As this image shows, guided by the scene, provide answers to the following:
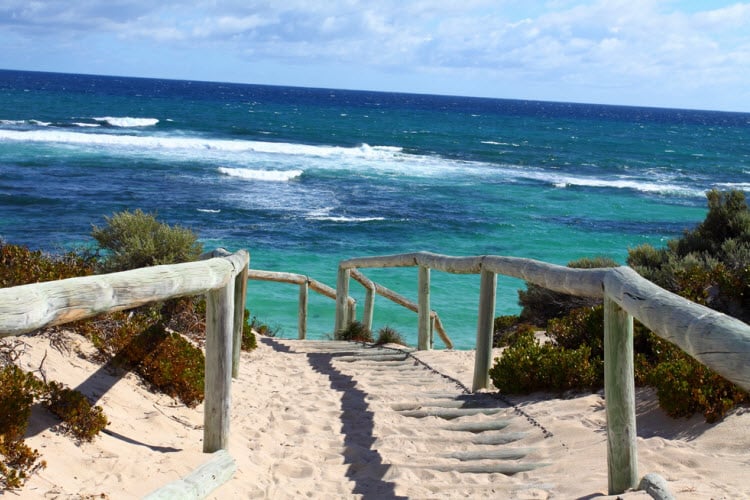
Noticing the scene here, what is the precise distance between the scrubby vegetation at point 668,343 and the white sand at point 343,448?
0.17 m

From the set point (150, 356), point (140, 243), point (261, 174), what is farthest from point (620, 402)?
point (261, 174)

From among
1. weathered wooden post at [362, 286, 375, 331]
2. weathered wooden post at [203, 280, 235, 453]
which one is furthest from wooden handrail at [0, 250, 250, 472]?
weathered wooden post at [362, 286, 375, 331]

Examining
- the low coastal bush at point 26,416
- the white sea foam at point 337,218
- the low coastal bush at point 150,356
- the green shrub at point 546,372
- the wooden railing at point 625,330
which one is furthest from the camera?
the white sea foam at point 337,218

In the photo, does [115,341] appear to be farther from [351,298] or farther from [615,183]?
[615,183]

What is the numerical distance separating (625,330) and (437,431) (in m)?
1.86

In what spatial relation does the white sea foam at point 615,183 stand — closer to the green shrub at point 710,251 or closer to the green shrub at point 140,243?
the green shrub at point 710,251

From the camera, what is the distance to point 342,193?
31.6 meters

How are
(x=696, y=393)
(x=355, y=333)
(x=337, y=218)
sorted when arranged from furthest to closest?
1. (x=337, y=218)
2. (x=355, y=333)
3. (x=696, y=393)

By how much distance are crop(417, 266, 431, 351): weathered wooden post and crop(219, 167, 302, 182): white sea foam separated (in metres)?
25.9

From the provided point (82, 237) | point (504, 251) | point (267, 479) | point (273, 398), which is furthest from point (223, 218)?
point (267, 479)

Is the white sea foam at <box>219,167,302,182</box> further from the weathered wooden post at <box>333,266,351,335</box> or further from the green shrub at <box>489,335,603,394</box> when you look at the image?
the green shrub at <box>489,335,603,394</box>

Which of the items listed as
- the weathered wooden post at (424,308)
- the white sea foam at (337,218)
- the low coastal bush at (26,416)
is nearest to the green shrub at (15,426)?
the low coastal bush at (26,416)

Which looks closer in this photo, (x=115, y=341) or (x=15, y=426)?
(x=15, y=426)

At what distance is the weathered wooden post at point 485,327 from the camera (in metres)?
6.19
